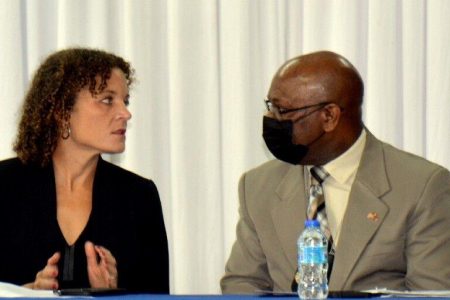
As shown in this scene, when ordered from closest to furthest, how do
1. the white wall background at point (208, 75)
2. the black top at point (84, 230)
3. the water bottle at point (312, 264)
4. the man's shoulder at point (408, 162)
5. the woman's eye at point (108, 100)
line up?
the water bottle at point (312, 264) < the man's shoulder at point (408, 162) < the black top at point (84, 230) < the woman's eye at point (108, 100) < the white wall background at point (208, 75)

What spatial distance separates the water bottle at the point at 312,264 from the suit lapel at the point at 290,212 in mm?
257

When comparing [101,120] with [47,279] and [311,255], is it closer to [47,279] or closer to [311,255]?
[47,279]

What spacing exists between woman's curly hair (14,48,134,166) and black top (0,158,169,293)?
0.31 ft

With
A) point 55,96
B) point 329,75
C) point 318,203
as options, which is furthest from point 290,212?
point 55,96

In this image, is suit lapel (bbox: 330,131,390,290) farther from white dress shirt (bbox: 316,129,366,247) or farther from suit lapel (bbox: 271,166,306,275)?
suit lapel (bbox: 271,166,306,275)

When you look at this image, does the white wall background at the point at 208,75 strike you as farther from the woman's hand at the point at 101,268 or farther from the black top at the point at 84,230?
the woman's hand at the point at 101,268

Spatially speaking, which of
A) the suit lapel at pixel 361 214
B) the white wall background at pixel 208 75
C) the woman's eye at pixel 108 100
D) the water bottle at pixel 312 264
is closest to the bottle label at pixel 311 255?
the water bottle at pixel 312 264

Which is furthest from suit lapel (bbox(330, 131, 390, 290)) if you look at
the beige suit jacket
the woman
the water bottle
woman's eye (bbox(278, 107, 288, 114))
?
the woman

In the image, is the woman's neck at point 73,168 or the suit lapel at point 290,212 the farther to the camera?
the woman's neck at point 73,168

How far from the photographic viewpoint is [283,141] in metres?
3.68

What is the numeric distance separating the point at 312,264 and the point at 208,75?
2.06 metres

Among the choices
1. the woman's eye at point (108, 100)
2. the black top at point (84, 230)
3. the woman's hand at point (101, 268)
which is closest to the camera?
the woman's hand at point (101, 268)

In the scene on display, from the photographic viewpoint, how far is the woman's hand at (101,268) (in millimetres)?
3793

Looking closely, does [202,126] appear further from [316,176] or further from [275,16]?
[316,176]
